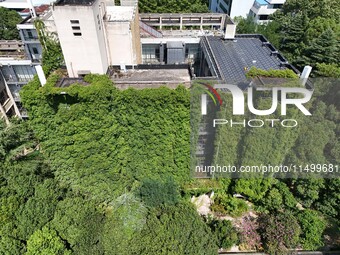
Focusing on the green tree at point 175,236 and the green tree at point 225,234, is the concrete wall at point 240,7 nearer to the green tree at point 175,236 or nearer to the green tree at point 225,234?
the green tree at point 225,234

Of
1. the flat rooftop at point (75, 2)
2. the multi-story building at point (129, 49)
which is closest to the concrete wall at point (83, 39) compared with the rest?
the multi-story building at point (129, 49)

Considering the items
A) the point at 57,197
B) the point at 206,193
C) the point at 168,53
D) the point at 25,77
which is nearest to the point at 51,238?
the point at 57,197

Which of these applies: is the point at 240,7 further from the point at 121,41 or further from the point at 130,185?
the point at 130,185

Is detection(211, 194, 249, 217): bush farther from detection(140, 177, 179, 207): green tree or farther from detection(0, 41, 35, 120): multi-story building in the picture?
detection(0, 41, 35, 120): multi-story building

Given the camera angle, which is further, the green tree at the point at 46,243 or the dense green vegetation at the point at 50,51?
the dense green vegetation at the point at 50,51

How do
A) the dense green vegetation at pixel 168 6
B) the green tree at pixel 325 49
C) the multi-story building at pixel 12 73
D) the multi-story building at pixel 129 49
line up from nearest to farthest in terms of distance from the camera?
the multi-story building at pixel 129 49 → the green tree at pixel 325 49 → the multi-story building at pixel 12 73 → the dense green vegetation at pixel 168 6

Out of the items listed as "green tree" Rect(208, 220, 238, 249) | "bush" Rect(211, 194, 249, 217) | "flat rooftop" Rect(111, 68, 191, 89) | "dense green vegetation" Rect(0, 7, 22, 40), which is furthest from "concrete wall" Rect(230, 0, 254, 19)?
"green tree" Rect(208, 220, 238, 249)
